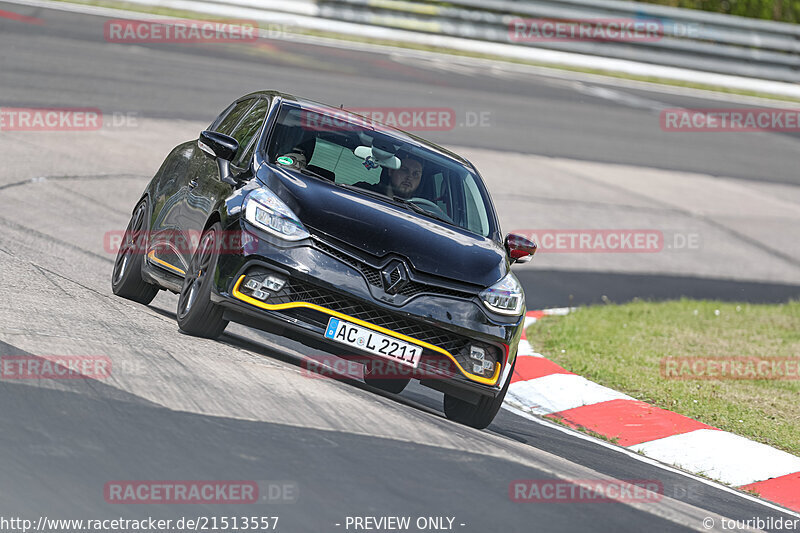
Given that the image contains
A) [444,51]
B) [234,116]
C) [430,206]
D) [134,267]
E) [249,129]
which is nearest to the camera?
[430,206]

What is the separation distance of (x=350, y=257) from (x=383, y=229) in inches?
12.4

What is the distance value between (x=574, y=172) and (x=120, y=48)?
7951 mm

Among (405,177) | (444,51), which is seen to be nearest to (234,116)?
(405,177)

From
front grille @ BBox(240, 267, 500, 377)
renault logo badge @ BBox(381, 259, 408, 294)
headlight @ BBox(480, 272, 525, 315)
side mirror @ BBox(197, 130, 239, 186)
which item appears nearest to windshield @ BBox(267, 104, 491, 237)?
side mirror @ BBox(197, 130, 239, 186)

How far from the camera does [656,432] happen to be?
29.0ft

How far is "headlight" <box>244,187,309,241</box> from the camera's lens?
684 centimetres

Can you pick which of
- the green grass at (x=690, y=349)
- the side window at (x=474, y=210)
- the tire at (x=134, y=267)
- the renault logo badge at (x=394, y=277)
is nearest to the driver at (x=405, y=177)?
the side window at (x=474, y=210)

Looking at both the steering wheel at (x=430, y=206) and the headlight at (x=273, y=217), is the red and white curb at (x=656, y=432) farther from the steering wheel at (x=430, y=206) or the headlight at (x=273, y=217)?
the headlight at (x=273, y=217)

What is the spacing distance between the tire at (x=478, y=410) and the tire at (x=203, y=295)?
63.2 inches

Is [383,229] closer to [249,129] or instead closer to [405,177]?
[405,177]

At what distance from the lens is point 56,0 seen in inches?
927

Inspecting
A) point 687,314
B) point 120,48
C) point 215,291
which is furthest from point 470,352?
point 120,48

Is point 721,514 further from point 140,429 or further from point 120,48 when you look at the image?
point 120,48

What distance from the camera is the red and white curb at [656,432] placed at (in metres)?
8.08
